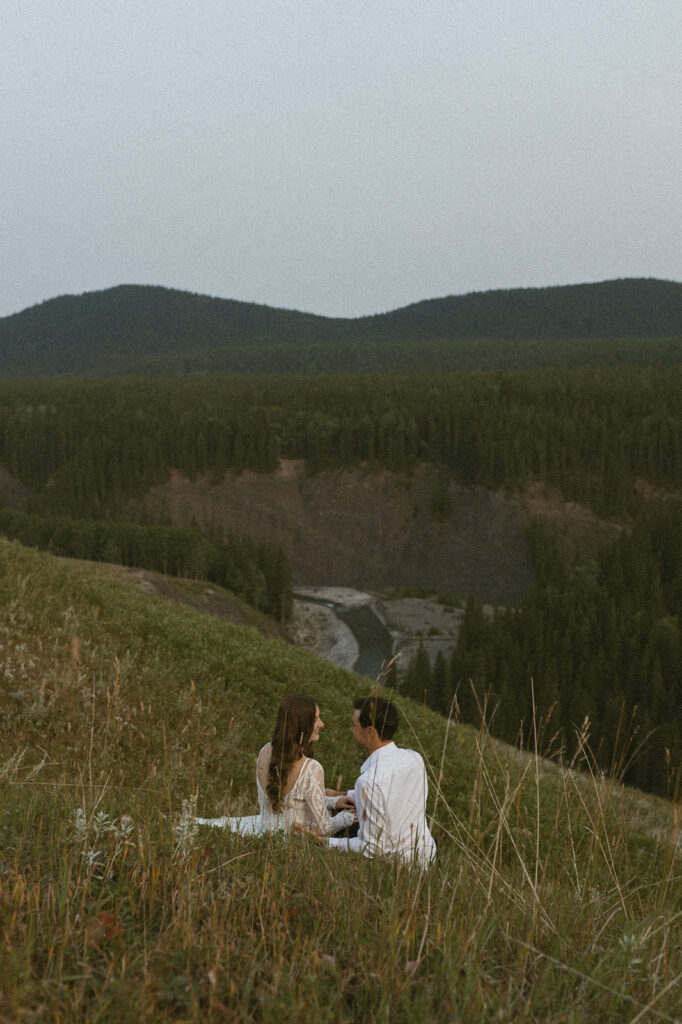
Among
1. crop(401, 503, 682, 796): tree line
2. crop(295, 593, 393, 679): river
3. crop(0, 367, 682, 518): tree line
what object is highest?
crop(0, 367, 682, 518): tree line

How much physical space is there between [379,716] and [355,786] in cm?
62

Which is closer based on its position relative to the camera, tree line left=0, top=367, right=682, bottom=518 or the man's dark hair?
the man's dark hair

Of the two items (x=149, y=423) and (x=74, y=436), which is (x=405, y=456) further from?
(x=74, y=436)

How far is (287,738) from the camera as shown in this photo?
253 inches

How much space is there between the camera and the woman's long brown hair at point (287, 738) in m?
6.41

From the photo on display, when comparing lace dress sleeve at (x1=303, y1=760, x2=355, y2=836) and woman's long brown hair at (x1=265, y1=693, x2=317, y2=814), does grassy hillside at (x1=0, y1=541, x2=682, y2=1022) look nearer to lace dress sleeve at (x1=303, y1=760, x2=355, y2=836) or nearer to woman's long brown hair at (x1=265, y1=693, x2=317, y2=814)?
woman's long brown hair at (x1=265, y1=693, x2=317, y2=814)

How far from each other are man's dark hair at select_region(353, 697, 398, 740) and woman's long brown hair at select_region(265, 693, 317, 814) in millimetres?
450

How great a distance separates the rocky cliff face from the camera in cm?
10094

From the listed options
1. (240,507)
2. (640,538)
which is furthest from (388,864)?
(240,507)

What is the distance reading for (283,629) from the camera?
70750 millimetres

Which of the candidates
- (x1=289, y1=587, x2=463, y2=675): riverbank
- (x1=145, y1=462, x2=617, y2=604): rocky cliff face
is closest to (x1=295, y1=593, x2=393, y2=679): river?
(x1=289, y1=587, x2=463, y2=675): riverbank

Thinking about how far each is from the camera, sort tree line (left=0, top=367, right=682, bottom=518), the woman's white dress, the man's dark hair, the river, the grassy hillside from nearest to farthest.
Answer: the grassy hillside < the man's dark hair < the woman's white dress < the river < tree line (left=0, top=367, right=682, bottom=518)

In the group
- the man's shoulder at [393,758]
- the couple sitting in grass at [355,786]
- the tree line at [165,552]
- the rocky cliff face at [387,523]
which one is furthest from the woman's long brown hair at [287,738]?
the rocky cliff face at [387,523]

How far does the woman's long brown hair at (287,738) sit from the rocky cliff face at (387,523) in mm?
91016
